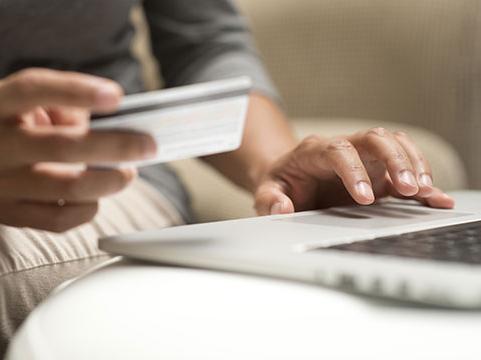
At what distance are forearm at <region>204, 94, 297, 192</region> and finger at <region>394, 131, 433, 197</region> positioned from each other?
0.20m

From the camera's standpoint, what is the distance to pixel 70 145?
52 cm

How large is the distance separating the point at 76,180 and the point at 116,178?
0.03 m

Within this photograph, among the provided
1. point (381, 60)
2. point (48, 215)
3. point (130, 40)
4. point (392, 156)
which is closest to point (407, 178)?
point (392, 156)

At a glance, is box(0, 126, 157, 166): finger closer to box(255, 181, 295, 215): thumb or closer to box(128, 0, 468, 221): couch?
box(255, 181, 295, 215): thumb

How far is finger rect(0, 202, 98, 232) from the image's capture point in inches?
24.3

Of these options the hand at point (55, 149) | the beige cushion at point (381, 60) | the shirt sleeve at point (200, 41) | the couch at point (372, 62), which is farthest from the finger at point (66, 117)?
the beige cushion at point (381, 60)

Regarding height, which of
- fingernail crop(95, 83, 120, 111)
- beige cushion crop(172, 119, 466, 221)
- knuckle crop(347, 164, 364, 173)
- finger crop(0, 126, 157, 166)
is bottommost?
beige cushion crop(172, 119, 466, 221)

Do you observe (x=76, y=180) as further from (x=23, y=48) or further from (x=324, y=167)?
(x=23, y=48)

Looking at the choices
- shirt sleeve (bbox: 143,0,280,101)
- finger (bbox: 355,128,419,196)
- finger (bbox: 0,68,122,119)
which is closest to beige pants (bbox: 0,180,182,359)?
finger (bbox: 0,68,122,119)

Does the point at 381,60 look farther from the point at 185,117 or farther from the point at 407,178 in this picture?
the point at 185,117

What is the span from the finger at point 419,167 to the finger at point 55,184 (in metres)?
0.23

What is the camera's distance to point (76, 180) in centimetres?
58

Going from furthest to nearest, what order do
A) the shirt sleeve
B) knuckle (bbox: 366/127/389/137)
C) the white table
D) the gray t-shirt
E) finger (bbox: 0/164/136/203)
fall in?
the shirt sleeve
the gray t-shirt
knuckle (bbox: 366/127/389/137)
finger (bbox: 0/164/136/203)
the white table

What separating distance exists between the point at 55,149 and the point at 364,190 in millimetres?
231
